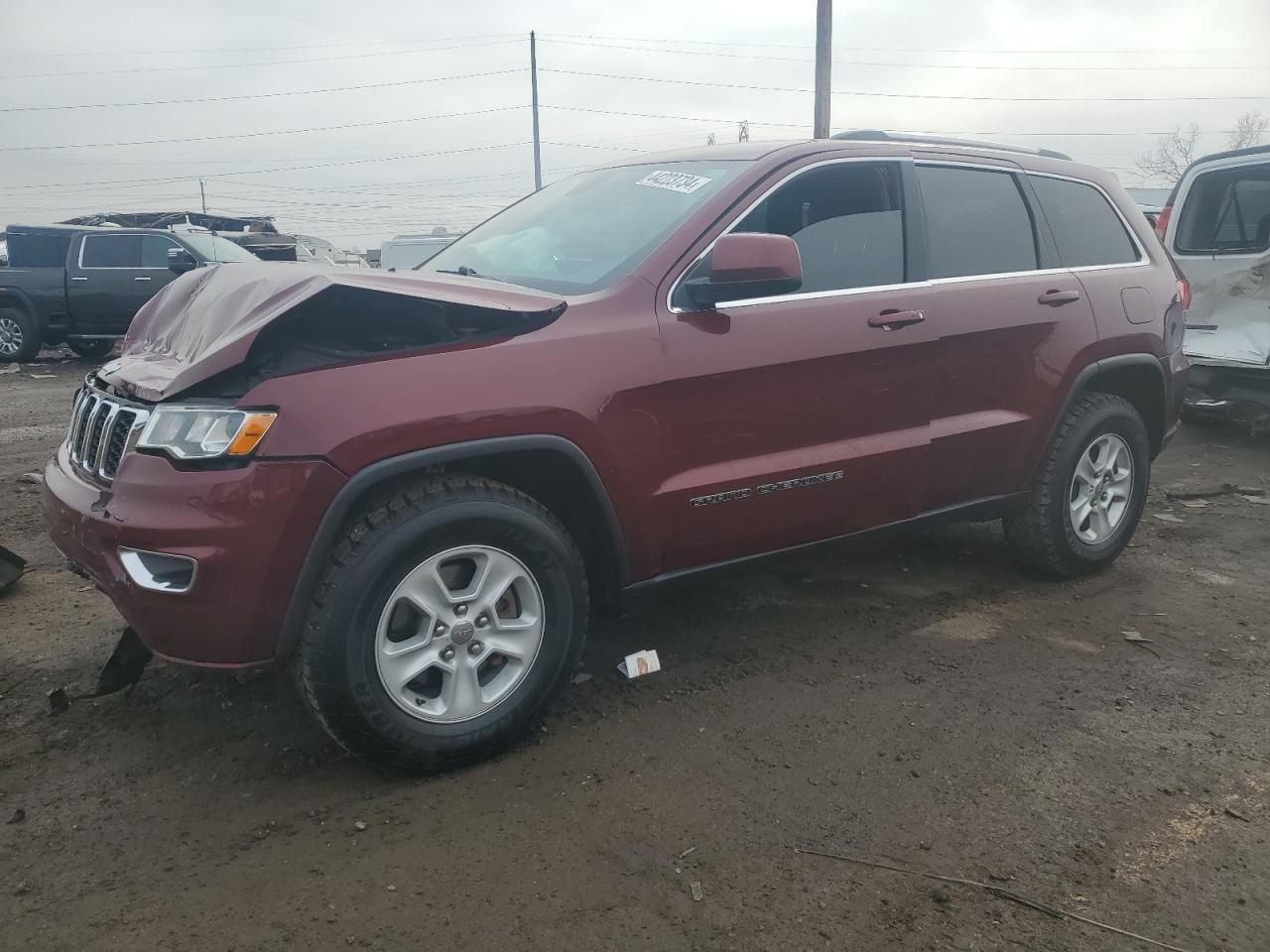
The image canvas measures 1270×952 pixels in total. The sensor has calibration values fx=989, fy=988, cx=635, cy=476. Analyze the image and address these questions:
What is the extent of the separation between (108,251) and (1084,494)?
13.0 metres

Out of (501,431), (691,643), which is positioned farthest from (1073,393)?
(501,431)

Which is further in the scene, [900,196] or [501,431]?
[900,196]

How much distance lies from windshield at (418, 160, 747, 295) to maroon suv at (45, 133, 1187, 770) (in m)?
0.02

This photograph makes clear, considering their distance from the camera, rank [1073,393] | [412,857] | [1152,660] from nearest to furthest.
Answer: [412,857]
[1152,660]
[1073,393]

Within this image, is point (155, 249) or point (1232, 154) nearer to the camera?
point (1232, 154)

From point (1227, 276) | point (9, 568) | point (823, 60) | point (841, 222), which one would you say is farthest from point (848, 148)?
point (823, 60)

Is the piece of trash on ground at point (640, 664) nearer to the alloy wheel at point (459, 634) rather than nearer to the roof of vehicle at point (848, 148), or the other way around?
the alloy wheel at point (459, 634)

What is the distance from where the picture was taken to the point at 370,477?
2.62 m

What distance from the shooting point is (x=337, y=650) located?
2584 mm

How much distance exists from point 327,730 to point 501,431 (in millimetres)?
948

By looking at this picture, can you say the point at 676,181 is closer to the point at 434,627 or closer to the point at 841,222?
the point at 841,222

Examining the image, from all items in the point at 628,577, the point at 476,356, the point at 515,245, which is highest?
the point at 515,245

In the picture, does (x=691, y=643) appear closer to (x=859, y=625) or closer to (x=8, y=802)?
(x=859, y=625)

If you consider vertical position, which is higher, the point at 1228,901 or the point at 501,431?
the point at 501,431
